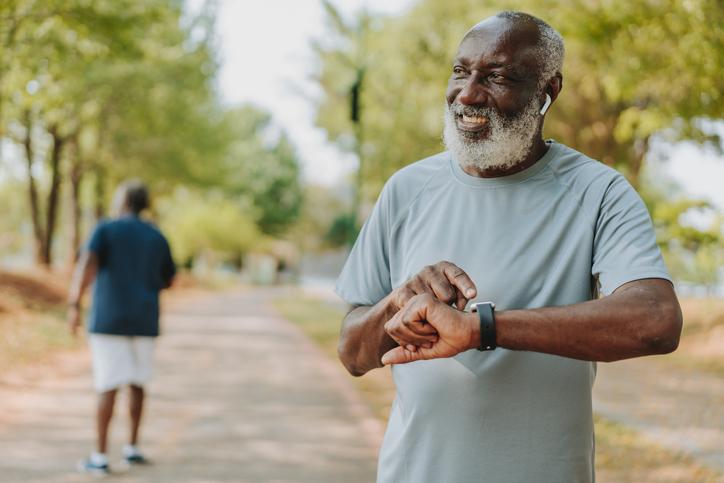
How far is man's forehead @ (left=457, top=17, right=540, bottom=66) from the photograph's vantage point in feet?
6.72

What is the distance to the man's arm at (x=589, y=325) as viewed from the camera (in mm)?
1726

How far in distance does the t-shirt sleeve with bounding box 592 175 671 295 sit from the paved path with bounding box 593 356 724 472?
574 centimetres

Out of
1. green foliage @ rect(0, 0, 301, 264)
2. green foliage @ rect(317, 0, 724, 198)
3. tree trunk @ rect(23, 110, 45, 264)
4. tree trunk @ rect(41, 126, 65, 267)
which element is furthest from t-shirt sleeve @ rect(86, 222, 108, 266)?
tree trunk @ rect(41, 126, 65, 267)

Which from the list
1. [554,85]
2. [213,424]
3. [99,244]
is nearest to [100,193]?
[213,424]

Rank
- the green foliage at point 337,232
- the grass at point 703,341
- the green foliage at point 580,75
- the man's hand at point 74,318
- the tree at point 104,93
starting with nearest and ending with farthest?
1. the man's hand at point 74,318
2. the green foliage at point 580,75
3. the tree at point 104,93
4. the grass at point 703,341
5. the green foliage at point 337,232

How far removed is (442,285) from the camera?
1822 mm

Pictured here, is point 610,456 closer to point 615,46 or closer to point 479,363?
point 615,46

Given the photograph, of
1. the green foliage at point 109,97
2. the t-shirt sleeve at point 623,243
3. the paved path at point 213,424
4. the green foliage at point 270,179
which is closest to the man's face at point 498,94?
the t-shirt sleeve at point 623,243

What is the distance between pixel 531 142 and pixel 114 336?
16.4ft

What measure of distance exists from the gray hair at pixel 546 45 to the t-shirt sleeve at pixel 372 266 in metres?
0.48

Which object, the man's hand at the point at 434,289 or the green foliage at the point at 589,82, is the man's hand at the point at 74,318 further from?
the man's hand at the point at 434,289

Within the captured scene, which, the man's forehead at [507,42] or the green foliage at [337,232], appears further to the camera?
the green foliage at [337,232]

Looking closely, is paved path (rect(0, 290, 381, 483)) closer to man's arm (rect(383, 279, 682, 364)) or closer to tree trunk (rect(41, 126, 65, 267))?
man's arm (rect(383, 279, 682, 364))

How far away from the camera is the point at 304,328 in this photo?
2070cm
